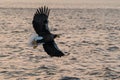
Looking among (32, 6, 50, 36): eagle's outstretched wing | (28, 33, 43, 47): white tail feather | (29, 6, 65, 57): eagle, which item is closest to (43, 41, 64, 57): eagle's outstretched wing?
(29, 6, 65, 57): eagle

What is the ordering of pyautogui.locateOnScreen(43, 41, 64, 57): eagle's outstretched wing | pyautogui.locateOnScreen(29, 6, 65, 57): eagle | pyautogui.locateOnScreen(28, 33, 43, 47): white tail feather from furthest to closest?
pyautogui.locateOnScreen(43, 41, 64, 57): eagle's outstretched wing, pyautogui.locateOnScreen(29, 6, 65, 57): eagle, pyautogui.locateOnScreen(28, 33, 43, 47): white tail feather

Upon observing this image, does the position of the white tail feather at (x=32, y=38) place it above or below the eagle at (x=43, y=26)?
below

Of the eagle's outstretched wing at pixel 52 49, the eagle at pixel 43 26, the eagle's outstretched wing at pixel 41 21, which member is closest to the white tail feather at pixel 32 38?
the eagle at pixel 43 26

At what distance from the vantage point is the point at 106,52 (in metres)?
34.1

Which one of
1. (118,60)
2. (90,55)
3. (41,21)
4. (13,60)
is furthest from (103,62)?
(41,21)

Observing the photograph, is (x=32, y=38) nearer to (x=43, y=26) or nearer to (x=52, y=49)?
(x=43, y=26)

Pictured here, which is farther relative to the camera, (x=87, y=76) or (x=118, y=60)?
(x=118, y=60)

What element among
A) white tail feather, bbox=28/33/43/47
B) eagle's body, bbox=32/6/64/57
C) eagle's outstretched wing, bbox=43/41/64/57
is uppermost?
eagle's body, bbox=32/6/64/57

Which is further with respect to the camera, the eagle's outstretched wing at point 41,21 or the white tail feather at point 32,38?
the eagle's outstretched wing at point 41,21

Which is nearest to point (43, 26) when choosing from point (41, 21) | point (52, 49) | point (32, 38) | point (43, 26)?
point (43, 26)

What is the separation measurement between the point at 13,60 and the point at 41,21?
10.1 m

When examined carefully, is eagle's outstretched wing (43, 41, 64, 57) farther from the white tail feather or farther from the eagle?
the white tail feather

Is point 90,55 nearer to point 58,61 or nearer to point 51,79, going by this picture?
point 58,61

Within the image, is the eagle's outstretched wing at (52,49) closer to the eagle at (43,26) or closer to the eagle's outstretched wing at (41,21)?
the eagle at (43,26)
